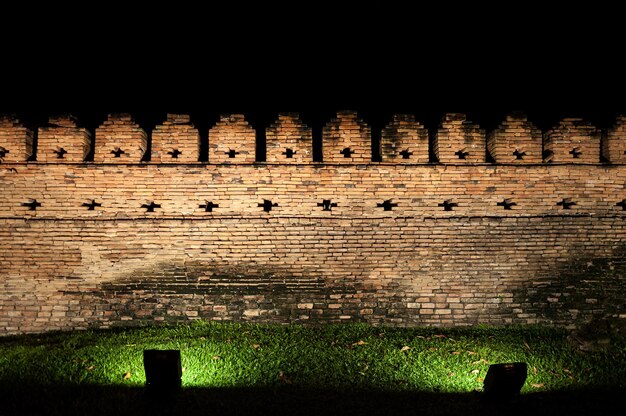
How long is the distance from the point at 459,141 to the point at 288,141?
2.89m

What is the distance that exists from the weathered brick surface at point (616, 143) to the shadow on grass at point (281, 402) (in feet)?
13.2

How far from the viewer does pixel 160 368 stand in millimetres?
4426

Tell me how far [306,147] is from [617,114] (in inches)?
210

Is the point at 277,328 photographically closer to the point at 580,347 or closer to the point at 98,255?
the point at 98,255

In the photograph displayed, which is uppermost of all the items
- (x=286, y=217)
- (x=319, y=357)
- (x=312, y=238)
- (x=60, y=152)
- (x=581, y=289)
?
(x=60, y=152)

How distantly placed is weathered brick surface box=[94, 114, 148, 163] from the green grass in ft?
9.09

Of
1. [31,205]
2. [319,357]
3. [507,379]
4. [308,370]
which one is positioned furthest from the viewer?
[31,205]

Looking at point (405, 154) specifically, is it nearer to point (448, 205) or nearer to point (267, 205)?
point (448, 205)

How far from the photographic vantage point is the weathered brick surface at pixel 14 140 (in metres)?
6.88

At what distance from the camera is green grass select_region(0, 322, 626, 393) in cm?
493

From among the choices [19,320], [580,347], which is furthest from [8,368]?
[580,347]

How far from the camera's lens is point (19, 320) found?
6.37m

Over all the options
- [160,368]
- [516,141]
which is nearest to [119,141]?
[160,368]

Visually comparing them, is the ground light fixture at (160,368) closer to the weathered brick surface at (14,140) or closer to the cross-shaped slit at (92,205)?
the cross-shaped slit at (92,205)
